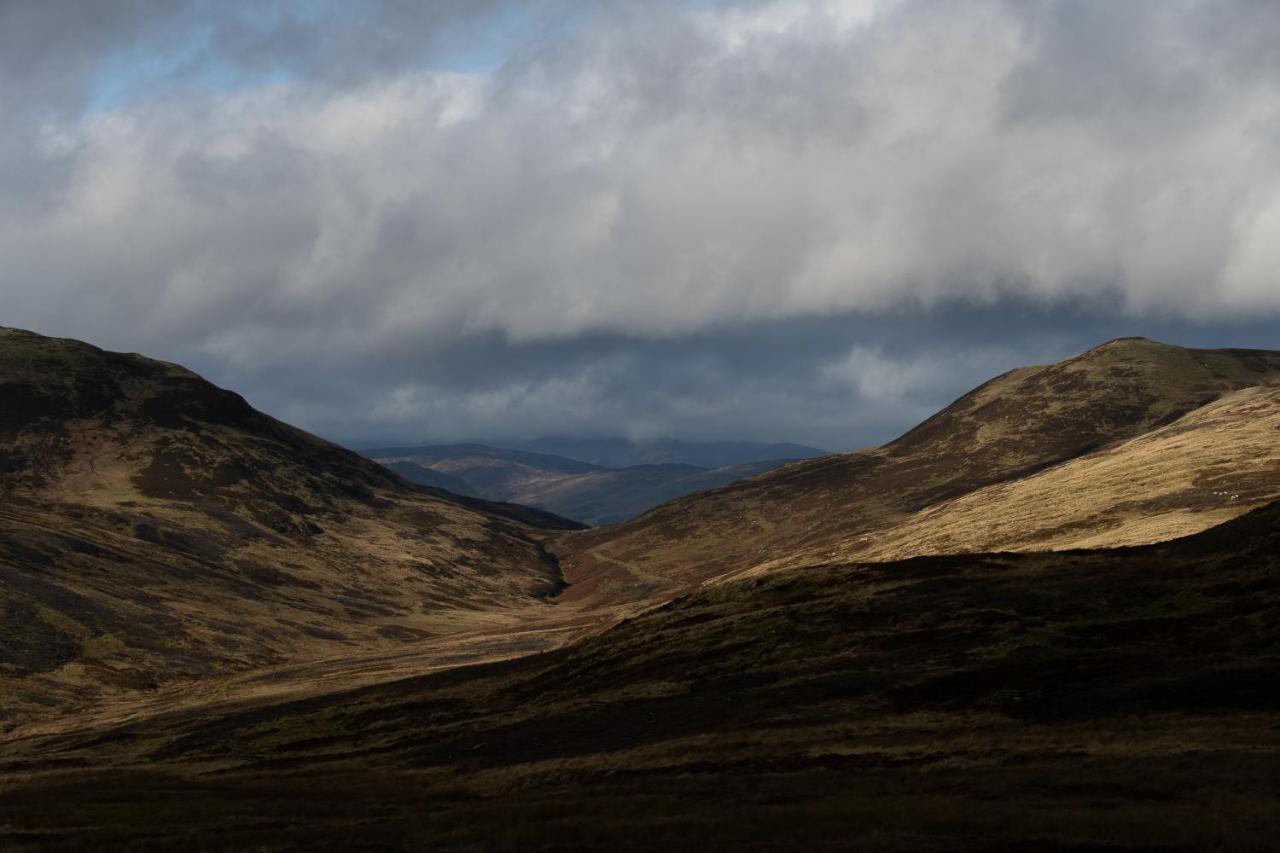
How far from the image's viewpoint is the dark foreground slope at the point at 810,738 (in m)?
31.4

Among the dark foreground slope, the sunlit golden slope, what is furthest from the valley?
the sunlit golden slope

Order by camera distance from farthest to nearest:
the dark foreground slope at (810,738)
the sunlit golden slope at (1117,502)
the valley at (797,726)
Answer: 1. the sunlit golden slope at (1117,502)
2. the valley at (797,726)
3. the dark foreground slope at (810,738)

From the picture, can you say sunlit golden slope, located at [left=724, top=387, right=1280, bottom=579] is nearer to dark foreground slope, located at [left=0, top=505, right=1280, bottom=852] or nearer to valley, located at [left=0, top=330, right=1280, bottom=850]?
valley, located at [left=0, top=330, right=1280, bottom=850]

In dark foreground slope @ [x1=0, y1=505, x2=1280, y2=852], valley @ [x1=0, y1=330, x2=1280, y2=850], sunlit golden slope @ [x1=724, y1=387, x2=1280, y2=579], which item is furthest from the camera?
sunlit golden slope @ [x1=724, y1=387, x2=1280, y2=579]

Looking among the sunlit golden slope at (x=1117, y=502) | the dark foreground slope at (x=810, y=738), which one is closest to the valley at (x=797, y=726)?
the dark foreground slope at (x=810, y=738)

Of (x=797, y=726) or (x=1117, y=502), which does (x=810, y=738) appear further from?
(x=1117, y=502)

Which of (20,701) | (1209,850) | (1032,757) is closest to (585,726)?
(1032,757)

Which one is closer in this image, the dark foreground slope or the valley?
the dark foreground slope

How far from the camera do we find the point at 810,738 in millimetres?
47969

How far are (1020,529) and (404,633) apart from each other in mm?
120303

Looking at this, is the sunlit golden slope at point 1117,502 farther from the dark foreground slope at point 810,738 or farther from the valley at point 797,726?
the dark foreground slope at point 810,738

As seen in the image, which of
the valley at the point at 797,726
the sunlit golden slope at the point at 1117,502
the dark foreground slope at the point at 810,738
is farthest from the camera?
the sunlit golden slope at the point at 1117,502

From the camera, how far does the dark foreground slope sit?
103 ft

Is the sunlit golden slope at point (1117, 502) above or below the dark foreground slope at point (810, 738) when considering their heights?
above
